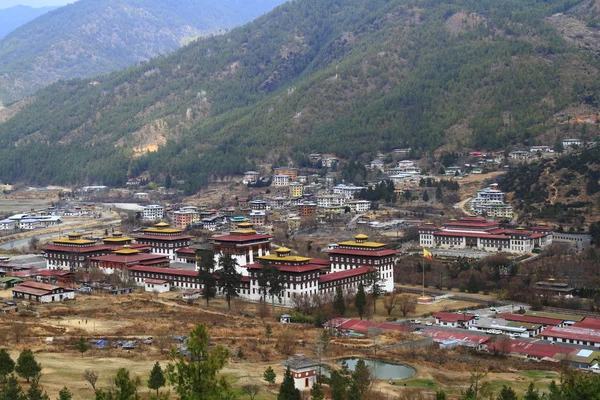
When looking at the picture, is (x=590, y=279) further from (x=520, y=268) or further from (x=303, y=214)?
(x=303, y=214)

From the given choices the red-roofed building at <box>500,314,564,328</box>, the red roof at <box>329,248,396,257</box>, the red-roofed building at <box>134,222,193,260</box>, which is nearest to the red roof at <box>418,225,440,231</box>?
the red roof at <box>329,248,396,257</box>

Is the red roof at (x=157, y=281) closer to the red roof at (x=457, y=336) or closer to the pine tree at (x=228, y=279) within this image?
the pine tree at (x=228, y=279)

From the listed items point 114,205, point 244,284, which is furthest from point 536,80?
point 244,284

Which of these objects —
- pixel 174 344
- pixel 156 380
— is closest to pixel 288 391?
pixel 156 380

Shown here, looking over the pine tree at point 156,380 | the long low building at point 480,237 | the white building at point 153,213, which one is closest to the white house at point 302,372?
the pine tree at point 156,380

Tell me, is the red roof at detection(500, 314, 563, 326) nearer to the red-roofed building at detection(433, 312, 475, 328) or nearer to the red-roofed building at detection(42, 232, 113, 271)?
the red-roofed building at detection(433, 312, 475, 328)
